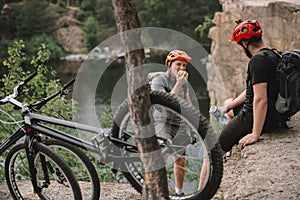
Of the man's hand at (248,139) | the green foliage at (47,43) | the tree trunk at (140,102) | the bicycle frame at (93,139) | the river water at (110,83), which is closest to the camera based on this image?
the tree trunk at (140,102)

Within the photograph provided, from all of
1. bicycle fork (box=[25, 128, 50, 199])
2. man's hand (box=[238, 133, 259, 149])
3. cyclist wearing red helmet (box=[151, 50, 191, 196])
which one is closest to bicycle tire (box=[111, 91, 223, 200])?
cyclist wearing red helmet (box=[151, 50, 191, 196])

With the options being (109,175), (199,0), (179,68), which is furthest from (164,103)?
(199,0)

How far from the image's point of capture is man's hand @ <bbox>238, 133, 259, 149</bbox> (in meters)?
3.67

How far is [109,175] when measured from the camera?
303 inches

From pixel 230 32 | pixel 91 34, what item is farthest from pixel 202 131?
pixel 91 34

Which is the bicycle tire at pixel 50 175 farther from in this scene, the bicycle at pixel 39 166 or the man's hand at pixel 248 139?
the man's hand at pixel 248 139

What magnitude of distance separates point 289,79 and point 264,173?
0.68 meters

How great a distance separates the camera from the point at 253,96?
11.7 feet

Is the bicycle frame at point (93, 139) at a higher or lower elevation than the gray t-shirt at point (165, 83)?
lower

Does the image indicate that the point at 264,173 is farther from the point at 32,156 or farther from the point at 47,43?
the point at 47,43

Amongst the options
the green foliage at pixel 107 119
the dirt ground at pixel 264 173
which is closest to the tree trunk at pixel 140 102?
the dirt ground at pixel 264 173

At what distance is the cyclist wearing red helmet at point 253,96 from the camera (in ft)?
11.1

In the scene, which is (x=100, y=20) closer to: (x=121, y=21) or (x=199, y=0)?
(x=199, y=0)

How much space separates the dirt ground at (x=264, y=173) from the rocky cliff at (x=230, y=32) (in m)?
5.06
